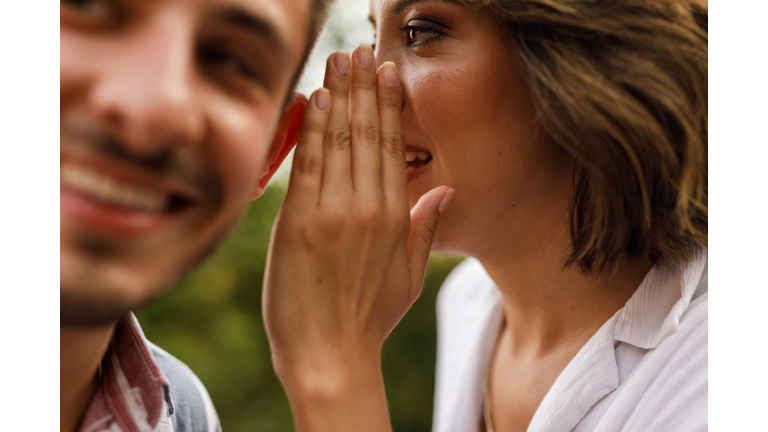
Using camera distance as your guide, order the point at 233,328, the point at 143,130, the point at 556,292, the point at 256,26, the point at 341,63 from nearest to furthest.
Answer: the point at 143,130 → the point at 256,26 → the point at 341,63 → the point at 556,292 → the point at 233,328

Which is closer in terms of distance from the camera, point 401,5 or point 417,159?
point 401,5

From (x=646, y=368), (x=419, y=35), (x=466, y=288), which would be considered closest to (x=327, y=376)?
(x=646, y=368)

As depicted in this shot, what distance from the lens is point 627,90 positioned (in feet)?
4.22

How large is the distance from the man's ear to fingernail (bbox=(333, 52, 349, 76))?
0.32 ft

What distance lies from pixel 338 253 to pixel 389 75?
437 mm

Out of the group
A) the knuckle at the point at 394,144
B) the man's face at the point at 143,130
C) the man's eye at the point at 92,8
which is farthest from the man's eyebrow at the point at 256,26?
the knuckle at the point at 394,144

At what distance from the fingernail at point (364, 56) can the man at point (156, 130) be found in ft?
Result: 0.84

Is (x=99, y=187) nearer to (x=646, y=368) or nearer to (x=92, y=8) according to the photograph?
(x=92, y=8)

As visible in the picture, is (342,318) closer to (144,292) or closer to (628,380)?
(144,292)

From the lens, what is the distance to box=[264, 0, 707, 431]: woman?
4.05 feet

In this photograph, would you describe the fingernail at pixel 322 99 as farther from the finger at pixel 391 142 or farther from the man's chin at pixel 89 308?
Result: the man's chin at pixel 89 308

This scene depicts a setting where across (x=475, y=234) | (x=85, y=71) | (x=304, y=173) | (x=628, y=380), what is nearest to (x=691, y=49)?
(x=475, y=234)

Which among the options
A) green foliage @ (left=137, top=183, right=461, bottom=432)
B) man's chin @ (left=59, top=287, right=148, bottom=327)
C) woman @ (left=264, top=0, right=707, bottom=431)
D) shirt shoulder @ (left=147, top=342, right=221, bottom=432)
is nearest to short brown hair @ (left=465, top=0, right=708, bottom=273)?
woman @ (left=264, top=0, right=707, bottom=431)
